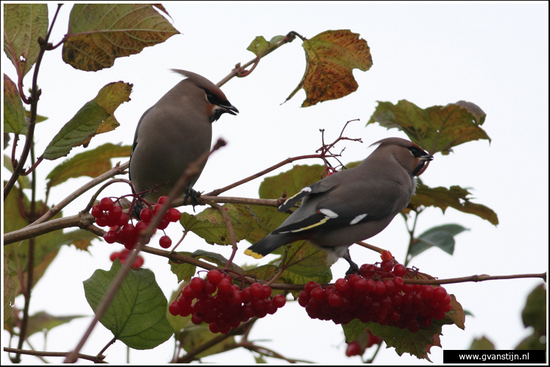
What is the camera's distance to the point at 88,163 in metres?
3.06

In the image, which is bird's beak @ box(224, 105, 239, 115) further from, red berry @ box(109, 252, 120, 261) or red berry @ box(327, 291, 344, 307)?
red berry @ box(327, 291, 344, 307)

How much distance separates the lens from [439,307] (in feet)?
7.25

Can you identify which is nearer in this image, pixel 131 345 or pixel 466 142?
pixel 131 345

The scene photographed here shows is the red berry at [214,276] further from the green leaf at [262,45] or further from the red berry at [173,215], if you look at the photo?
the green leaf at [262,45]

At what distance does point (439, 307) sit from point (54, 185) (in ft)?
5.98

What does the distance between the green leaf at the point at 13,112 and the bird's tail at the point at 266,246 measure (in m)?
0.90

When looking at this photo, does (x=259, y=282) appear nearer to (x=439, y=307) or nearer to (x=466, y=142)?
(x=439, y=307)

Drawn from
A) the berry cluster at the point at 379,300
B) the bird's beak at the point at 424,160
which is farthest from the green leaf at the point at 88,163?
the bird's beak at the point at 424,160


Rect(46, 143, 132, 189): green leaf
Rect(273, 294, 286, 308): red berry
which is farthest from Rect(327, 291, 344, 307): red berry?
Rect(46, 143, 132, 189): green leaf

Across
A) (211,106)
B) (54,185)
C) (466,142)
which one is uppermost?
(211,106)

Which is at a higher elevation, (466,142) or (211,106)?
(211,106)

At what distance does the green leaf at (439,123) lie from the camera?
9.68 ft

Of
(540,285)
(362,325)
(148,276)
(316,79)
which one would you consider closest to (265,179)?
(316,79)

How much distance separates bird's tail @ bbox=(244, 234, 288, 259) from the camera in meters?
2.41
